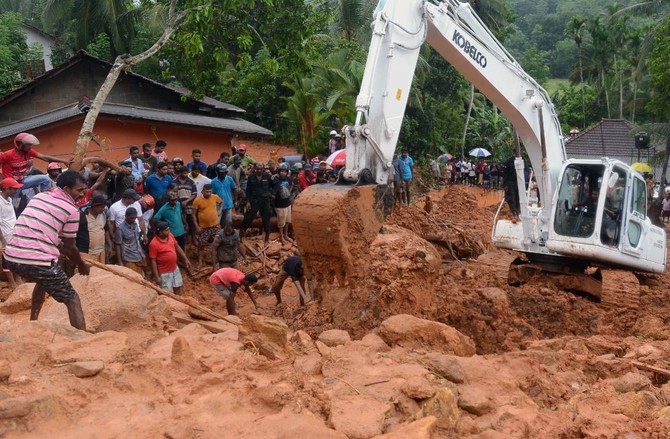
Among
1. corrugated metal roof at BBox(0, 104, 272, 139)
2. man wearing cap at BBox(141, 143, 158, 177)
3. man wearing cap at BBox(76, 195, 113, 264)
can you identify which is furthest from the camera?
corrugated metal roof at BBox(0, 104, 272, 139)

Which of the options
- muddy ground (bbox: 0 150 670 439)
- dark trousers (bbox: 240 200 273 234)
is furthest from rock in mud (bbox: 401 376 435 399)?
dark trousers (bbox: 240 200 273 234)

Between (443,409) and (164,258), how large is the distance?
565 centimetres

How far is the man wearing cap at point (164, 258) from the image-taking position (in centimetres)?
939

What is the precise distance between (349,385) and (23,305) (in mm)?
4194

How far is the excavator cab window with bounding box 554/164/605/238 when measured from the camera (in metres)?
9.41

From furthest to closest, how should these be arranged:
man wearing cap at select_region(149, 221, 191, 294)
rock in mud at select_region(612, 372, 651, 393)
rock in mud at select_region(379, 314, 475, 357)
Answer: man wearing cap at select_region(149, 221, 191, 294) → rock in mud at select_region(379, 314, 475, 357) → rock in mud at select_region(612, 372, 651, 393)

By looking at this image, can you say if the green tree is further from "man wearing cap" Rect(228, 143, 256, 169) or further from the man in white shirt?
the man in white shirt

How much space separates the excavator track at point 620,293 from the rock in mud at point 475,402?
14.8 feet

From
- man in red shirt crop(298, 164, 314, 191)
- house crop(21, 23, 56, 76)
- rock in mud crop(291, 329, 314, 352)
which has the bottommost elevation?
rock in mud crop(291, 329, 314, 352)

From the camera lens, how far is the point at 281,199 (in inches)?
505

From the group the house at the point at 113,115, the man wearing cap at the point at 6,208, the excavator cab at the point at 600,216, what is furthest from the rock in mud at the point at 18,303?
the house at the point at 113,115

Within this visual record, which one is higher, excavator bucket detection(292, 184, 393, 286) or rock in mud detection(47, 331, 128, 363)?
excavator bucket detection(292, 184, 393, 286)

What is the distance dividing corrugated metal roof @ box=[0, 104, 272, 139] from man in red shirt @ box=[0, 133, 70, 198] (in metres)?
6.00

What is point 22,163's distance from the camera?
29.5ft
